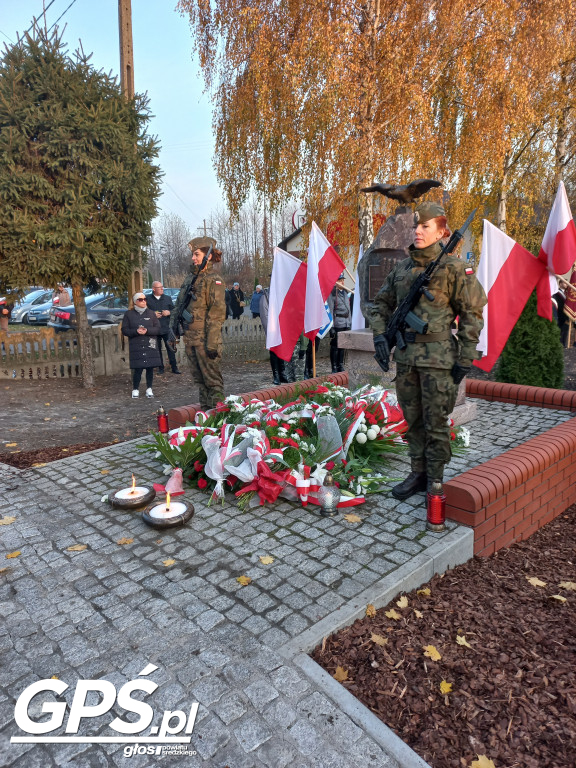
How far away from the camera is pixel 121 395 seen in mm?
9391

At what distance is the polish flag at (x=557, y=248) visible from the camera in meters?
5.55

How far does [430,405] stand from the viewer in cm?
383

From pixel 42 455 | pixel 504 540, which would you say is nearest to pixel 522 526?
pixel 504 540

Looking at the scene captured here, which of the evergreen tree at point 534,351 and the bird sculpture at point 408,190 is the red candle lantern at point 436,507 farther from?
the evergreen tree at point 534,351

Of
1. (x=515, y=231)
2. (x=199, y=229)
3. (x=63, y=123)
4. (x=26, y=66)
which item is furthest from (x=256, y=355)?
→ (x=199, y=229)

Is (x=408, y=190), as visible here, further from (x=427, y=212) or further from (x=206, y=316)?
(x=206, y=316)

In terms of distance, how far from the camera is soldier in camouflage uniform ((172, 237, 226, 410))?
6.03 meters

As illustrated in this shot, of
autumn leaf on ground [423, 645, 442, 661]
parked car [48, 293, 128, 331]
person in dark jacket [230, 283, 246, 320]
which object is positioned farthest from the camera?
person in dark jacket [230, 283, 246, 320]

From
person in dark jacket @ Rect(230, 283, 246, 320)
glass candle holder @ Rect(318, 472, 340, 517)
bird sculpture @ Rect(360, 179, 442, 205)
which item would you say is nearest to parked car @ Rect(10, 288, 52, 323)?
person in dark jacket @ Rect(230, 283, 246, 320)

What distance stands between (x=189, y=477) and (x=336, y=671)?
8.50 ft

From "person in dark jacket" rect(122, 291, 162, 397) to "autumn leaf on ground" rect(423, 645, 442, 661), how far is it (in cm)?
714

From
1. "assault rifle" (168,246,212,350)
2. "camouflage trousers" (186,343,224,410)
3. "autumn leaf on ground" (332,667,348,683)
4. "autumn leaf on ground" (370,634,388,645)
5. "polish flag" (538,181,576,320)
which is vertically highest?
"polish flag" (538,181,576,320)

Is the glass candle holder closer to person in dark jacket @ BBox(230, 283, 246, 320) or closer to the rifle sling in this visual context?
the rifle sling
